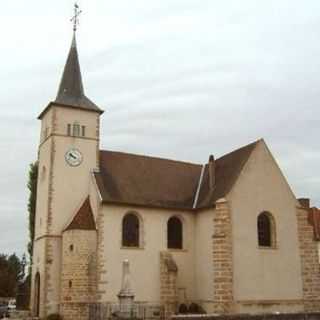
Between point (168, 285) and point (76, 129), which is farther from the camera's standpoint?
point (76, 129)

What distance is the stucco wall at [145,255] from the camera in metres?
30.3

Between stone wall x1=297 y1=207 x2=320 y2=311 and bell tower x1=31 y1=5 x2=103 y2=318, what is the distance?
1343cm

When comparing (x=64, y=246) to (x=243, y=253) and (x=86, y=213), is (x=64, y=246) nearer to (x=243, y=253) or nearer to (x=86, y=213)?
(x=86, y=213)

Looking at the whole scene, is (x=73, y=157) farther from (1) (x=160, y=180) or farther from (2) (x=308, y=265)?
(2) (x=308, y=265)

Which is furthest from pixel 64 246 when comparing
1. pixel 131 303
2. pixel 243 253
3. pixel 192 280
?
pixel 243 253

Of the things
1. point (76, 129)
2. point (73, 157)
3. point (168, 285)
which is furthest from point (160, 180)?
point (168, 285)

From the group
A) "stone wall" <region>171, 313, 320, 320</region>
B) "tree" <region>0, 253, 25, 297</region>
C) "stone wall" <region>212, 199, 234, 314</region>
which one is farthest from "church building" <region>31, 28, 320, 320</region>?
"tree" <region>0, 253, 25, 297</region>

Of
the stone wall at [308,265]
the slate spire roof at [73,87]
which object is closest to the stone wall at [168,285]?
the stone wall at [308,265]

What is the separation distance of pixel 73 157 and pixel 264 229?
1259cm

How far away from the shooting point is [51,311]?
3039cm

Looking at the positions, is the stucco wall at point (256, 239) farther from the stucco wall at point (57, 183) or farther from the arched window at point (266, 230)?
the stucco wall at point (57, 183)

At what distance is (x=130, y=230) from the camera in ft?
105

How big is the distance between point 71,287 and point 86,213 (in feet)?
14.7

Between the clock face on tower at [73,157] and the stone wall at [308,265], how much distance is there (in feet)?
46.1
